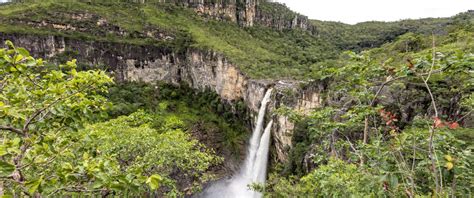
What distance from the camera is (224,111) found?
35531mm

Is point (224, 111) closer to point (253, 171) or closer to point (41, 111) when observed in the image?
point (253, 171)

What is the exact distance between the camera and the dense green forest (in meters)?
2.61

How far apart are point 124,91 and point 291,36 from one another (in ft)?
137

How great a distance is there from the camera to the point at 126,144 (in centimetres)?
1016

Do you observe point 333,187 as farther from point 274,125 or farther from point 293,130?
point 274,125

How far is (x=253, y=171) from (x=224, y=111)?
11.8 metres

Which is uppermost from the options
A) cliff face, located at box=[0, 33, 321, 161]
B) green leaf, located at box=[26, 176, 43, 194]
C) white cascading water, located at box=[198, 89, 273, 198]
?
green leaf, located at box=[26, 176, 43, 194]

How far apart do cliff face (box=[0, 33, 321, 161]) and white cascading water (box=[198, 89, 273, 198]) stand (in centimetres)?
100

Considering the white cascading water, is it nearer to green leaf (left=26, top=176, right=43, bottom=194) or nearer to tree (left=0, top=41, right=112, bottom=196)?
tree (left=0, top=41, right=112, bottom=196)

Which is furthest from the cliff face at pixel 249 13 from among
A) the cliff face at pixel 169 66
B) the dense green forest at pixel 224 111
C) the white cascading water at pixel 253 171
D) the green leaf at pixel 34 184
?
the green leaf at pixel 34 184

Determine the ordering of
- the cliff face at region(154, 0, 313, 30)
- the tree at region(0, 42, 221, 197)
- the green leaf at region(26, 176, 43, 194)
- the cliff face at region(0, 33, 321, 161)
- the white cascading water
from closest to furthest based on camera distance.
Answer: the green leaf at region(26, 176, 43, 194) → the tree at region(0, 42, 221, 197) → the white cascading water → the cliff face at region(0, 33, 321, 161) → the cliff face at region(154, 0, 313, 30)

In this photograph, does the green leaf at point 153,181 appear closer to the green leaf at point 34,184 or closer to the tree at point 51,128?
the tree at point 51,128

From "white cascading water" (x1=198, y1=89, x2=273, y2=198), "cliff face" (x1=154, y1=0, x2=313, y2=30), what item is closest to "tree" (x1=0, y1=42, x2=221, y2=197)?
"white cascading water" (x1=198, y1=89, x2=273, y2=198)

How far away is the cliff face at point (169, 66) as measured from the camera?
28544 mm
